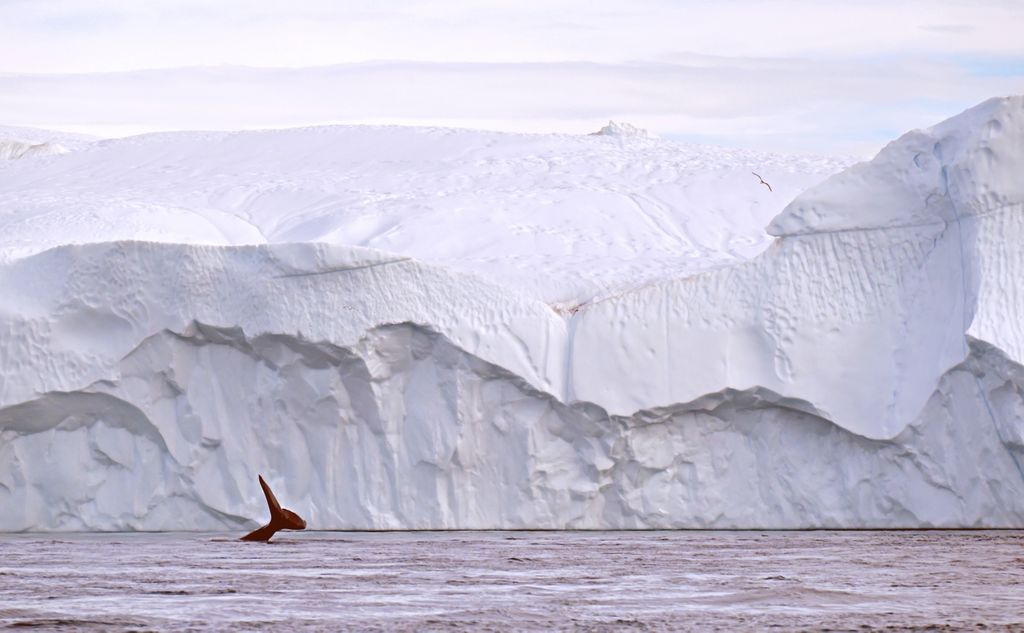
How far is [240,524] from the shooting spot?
14.9 meters

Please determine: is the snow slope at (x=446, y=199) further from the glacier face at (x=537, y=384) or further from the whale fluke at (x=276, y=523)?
the whale fluke at (x=276, y=523)

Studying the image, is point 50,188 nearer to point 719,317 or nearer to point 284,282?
point 284,282

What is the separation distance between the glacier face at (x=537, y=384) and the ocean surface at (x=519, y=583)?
4.71ft

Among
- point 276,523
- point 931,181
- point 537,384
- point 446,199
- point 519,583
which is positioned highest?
point 931,181

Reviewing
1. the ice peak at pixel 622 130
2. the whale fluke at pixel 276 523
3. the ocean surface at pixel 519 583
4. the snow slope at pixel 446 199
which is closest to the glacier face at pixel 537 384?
the snow slope at pixel 446 199

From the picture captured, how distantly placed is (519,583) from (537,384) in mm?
6012

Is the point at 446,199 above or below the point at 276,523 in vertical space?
above

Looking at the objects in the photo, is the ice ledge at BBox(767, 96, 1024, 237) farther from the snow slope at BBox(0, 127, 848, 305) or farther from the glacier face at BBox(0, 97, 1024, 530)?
the snow slope at BBox(0, 127, 848, 305)

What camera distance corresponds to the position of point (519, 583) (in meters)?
8.52

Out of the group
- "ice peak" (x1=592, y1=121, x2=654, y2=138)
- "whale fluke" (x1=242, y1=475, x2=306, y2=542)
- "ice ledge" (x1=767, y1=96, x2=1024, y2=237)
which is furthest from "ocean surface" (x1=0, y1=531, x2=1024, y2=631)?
"ice peak" (x1=592, y1=121, x2=654, y2=138)

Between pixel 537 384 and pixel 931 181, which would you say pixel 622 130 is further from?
pixel 537 384

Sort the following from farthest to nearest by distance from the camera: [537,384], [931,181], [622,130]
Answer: [622,130]
[931,181]
[537,384]

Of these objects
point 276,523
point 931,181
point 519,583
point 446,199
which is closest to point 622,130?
point 446,199

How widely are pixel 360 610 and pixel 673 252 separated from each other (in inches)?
382
